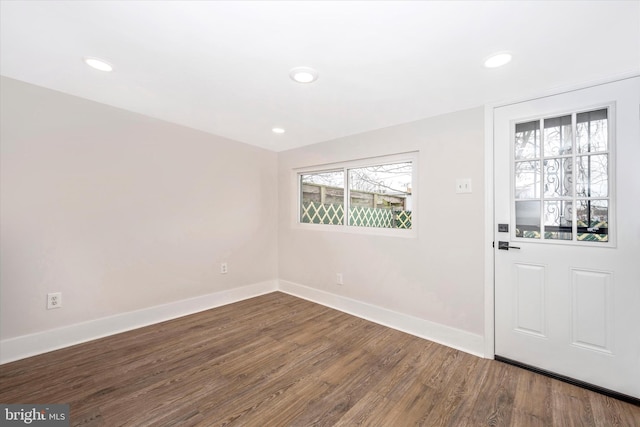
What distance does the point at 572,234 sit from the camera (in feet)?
6.28

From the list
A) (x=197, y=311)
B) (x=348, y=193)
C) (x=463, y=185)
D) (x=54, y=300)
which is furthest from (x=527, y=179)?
(x=54, y=300)

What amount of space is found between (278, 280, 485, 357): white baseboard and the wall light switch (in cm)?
127

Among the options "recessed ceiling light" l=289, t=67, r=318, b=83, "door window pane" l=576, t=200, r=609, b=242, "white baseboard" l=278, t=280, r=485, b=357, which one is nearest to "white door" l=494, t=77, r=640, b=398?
"door window pane" l=576, t=200, r=609, b=242

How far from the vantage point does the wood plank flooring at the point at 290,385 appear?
1560 mm

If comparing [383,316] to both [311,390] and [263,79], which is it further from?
[263,79]

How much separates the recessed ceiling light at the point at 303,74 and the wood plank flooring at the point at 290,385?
219 centimetres

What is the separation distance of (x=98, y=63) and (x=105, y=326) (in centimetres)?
228

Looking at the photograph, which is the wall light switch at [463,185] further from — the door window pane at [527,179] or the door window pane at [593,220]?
the door window pane at [593,220]

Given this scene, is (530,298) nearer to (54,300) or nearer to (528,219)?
(528,219)

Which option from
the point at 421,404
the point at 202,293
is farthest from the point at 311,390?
the point at 202,293

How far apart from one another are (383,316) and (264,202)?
2.25 meters

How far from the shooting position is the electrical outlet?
7.27ft

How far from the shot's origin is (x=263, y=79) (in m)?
1.92

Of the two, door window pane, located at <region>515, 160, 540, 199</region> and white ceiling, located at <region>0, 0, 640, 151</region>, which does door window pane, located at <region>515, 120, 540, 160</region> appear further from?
white ceiling, located at <region>0, 0, 640, 151</region>
